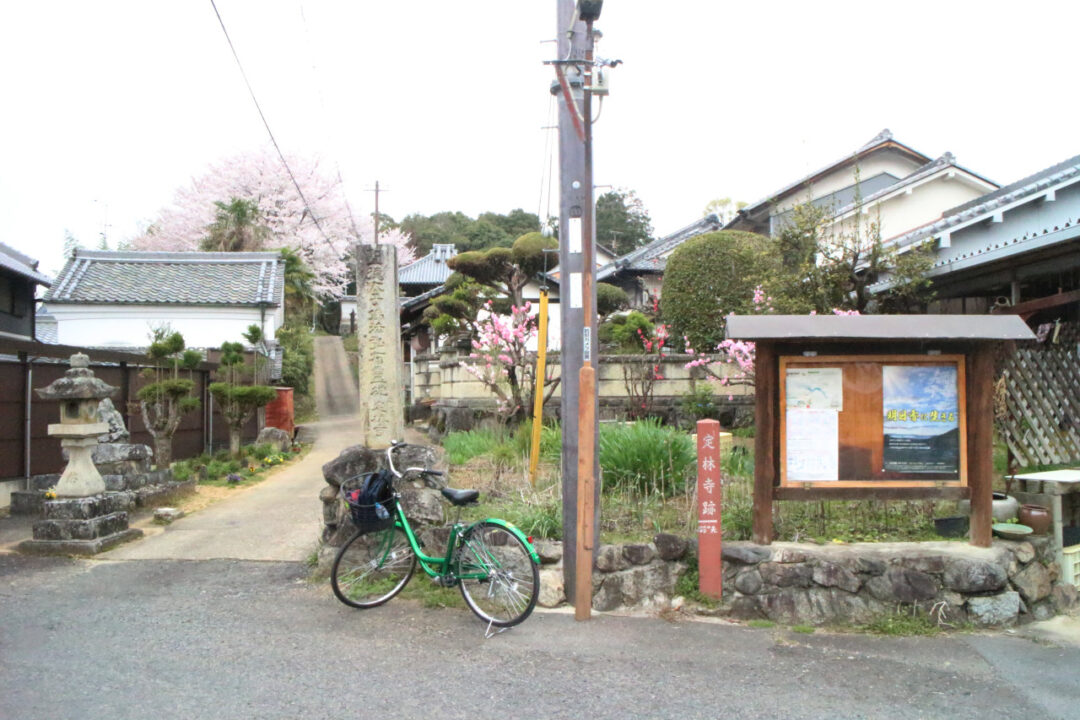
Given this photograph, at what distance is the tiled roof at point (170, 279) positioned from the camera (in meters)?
22.5

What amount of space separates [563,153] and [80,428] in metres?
6.18

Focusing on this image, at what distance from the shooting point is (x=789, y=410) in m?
6.19

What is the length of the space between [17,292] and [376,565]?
797 inches

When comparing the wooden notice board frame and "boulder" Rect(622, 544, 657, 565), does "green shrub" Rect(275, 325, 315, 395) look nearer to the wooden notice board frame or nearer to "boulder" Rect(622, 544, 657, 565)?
"boulder" Rect(622, 544, 657, 565)

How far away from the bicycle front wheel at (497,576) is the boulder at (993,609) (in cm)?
337

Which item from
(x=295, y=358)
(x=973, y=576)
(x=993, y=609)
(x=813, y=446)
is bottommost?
(x=993, y=609)

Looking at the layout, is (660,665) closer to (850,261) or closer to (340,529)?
(340,529)

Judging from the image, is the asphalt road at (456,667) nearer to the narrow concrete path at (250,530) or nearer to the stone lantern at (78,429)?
the narrow concrete path at (250,530)

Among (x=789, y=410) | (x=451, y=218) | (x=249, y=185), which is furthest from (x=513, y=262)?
(x=451, y=218)

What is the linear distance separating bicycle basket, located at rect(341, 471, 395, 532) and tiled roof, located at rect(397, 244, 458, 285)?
3189 centimetres

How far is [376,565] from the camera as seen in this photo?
6.27 metres

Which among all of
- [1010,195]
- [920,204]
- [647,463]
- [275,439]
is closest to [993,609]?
[647,463]

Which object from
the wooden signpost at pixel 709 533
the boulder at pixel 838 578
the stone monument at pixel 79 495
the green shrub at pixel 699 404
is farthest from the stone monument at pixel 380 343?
the green shrub at pixel 699 404

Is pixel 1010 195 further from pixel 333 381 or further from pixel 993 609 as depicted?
pixel 333 381
